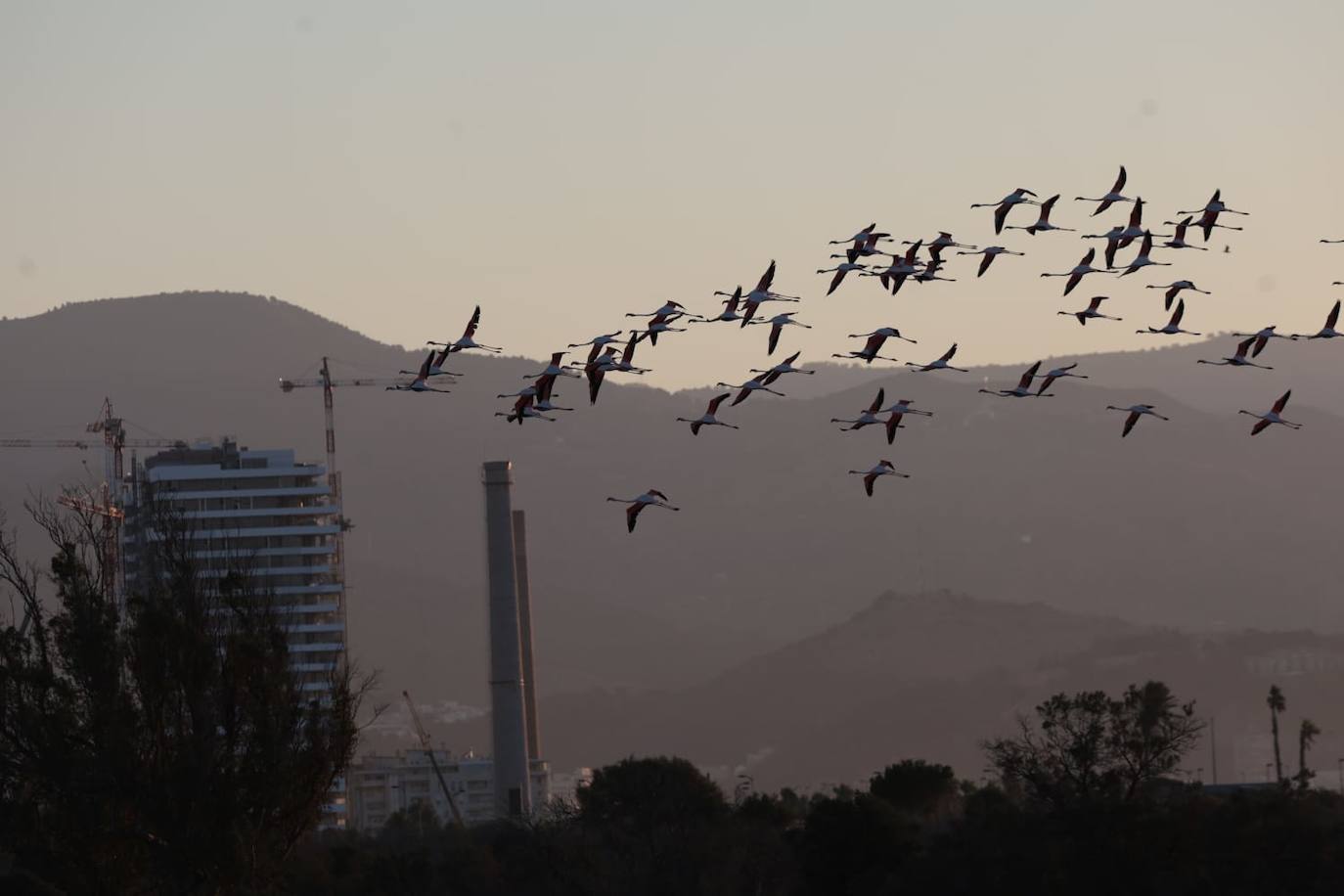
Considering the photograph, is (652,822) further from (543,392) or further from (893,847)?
(543,392)

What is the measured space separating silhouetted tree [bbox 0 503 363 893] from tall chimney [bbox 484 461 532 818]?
370 ft

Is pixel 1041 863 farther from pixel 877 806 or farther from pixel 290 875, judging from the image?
pixel 290 875

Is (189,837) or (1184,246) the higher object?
(1184,246)

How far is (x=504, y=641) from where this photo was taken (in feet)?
630

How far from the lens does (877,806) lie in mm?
99062

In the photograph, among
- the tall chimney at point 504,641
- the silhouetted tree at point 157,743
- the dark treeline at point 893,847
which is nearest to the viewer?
the silhouetted tree at point 157,743

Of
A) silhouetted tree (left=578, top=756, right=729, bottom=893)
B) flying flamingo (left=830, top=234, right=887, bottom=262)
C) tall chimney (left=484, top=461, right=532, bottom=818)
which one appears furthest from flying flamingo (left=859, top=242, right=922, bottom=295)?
tall chimney (left=484, top=461, right=532, bottom=818)

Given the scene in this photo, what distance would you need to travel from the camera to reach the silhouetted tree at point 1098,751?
3644 inches

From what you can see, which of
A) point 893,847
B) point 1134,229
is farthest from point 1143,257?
point 893,847

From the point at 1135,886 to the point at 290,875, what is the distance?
31.9 meters

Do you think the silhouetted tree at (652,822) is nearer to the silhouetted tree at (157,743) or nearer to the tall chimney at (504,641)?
the silhouetted tree at (157,743)

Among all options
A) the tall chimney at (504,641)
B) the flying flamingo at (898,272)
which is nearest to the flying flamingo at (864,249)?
the flying flamingo at (898,272)

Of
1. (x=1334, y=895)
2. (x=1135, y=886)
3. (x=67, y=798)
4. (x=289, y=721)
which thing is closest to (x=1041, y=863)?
(x=1135, y=886)

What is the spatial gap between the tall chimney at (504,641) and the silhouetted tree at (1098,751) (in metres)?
91.9
